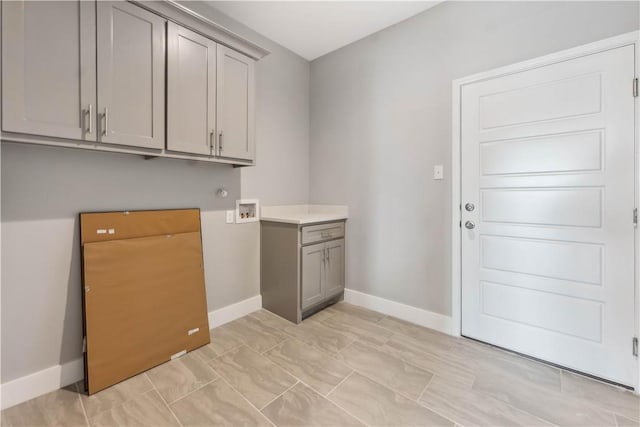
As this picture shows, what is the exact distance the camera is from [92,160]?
1.72 metres

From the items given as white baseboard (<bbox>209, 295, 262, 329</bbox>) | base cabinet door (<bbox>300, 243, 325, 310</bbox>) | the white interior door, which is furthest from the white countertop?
the white interior door

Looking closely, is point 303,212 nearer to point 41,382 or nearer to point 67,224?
point 67,224

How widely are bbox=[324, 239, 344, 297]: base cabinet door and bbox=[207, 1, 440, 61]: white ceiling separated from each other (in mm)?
2063

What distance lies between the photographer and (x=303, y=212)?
3.19 metres

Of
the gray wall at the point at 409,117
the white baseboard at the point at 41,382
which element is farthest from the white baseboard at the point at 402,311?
the white baseboard at the point at 41,382

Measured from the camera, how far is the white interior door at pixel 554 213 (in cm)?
165

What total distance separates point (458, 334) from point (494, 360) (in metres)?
0.33

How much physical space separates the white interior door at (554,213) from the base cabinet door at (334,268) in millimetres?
1177

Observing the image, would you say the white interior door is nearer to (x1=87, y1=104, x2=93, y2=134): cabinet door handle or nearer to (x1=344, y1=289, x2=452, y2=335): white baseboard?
(x1=344, y1=289, x2=452, y2=335): white baseboard

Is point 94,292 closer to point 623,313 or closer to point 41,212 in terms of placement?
point 41,212

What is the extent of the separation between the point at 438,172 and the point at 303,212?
5.02 feet

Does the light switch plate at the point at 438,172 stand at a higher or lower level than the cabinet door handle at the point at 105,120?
lower

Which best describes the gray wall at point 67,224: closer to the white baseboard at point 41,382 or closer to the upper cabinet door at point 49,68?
the white baseboard at point 41,382

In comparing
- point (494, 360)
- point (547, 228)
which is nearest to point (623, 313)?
point (547, 228)
